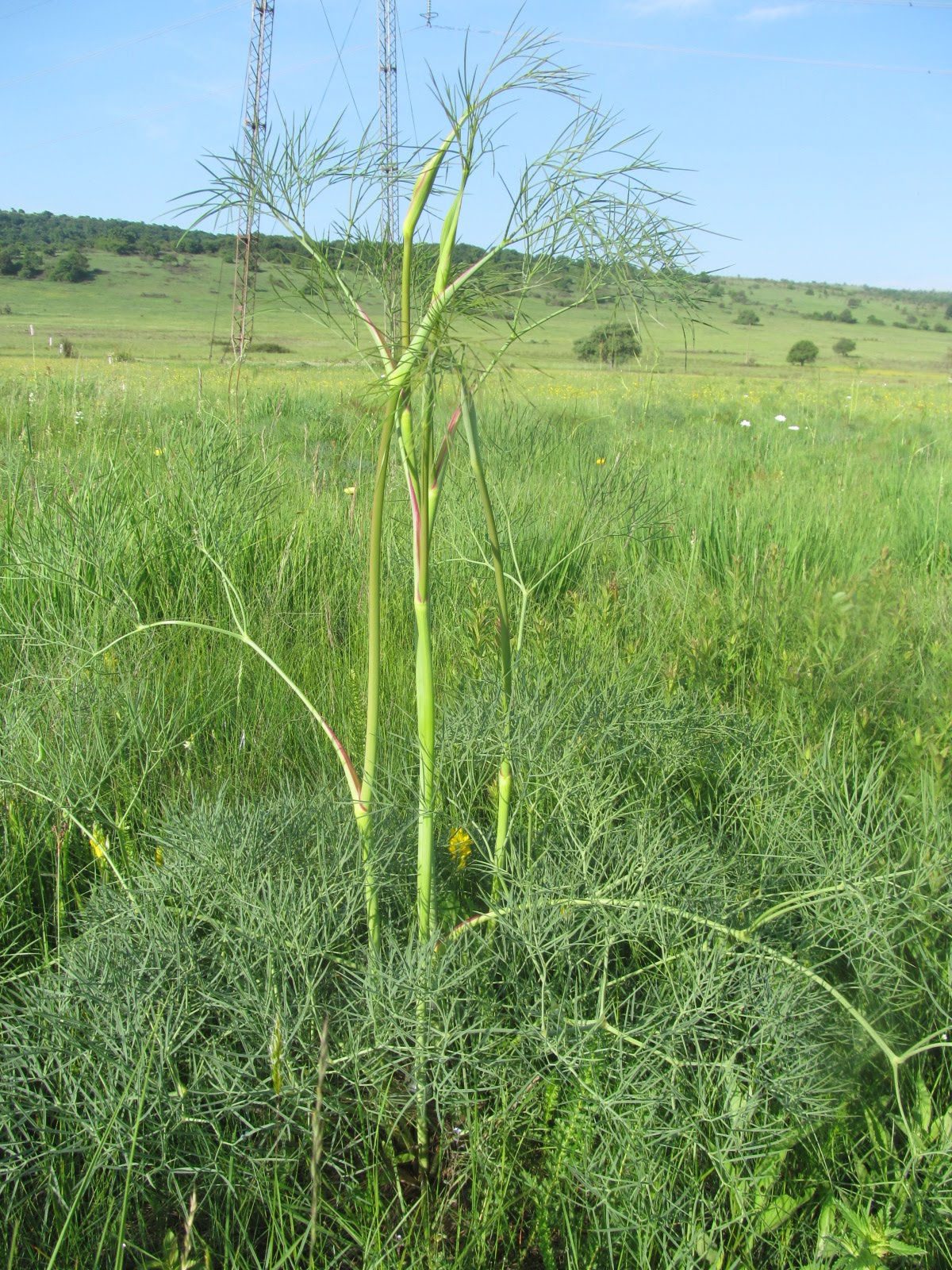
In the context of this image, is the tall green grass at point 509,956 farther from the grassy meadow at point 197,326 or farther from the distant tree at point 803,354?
the distant tree at point 803,354

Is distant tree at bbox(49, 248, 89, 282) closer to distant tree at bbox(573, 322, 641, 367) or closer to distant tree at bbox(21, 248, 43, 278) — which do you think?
distant tree at bbox(21, 248, 43, 278)

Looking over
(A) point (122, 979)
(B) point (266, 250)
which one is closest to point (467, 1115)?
(A) point (122, 979)

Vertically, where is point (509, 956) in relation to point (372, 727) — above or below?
below

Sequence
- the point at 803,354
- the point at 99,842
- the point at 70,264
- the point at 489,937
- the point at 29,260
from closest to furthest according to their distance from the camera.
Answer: the point at 489,937 < the point at 99,842 < the point at 29,260 < the point at 70,264 < the point at 803,354

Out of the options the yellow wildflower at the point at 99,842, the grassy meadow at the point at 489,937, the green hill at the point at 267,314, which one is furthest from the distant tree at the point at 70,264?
the yellow wildflower at the point at 99,842

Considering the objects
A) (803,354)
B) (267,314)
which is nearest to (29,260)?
Result: (267,314)

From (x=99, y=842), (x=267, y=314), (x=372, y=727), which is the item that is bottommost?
(x=99, y=842)

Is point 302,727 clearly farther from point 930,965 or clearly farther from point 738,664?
point 930,965

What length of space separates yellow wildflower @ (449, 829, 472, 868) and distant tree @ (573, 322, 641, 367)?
2.54 feet

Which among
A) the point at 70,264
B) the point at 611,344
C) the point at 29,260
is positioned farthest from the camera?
the point at 70,264

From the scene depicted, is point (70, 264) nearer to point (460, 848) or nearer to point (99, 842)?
point (99, 842)

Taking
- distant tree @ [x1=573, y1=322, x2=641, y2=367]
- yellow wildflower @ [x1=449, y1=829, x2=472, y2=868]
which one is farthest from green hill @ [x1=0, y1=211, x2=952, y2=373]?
yellow wildflower @ [x1=449, y1=829, x2=472, y2=868]

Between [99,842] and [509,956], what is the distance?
73cm

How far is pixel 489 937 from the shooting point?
1084 mm
